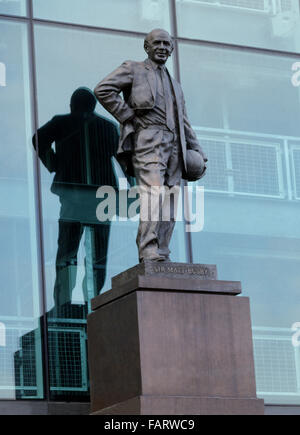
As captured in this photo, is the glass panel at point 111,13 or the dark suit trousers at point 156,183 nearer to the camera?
the dark suit trousers at point 156,183

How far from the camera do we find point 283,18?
15.4m

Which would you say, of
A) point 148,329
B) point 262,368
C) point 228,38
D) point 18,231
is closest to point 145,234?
point 148,329

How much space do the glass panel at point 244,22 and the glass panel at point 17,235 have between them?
2120mm

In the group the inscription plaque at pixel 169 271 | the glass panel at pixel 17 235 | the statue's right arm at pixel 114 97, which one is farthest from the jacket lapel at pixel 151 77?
the glass panel at pixel 17 235

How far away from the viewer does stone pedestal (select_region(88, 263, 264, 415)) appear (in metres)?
10.9

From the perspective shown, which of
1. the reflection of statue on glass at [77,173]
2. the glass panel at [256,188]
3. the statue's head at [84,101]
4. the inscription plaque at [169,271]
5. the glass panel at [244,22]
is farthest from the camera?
the glass panel at [244,22]

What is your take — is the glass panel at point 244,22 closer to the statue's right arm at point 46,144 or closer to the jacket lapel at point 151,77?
the statue's right arm at point 46,144

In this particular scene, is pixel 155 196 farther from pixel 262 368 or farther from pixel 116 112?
pixel 262 368

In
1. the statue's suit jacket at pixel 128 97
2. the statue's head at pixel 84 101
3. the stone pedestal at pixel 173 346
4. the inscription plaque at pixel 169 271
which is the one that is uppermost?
the statue's head at pixel 84 101

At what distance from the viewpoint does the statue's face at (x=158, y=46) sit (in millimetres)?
12055

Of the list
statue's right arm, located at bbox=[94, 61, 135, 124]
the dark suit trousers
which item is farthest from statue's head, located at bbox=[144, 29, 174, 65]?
the dark suit trousers

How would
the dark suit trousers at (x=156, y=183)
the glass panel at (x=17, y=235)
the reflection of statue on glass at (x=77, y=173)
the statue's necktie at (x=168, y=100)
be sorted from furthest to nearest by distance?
the reflection of statue on glass at (x=77, y=173) < the glass panel at (x=17, y=235) < the statue's necktie at (x=168, y=100) < the dark suit trousers at (x=156, y=183)
